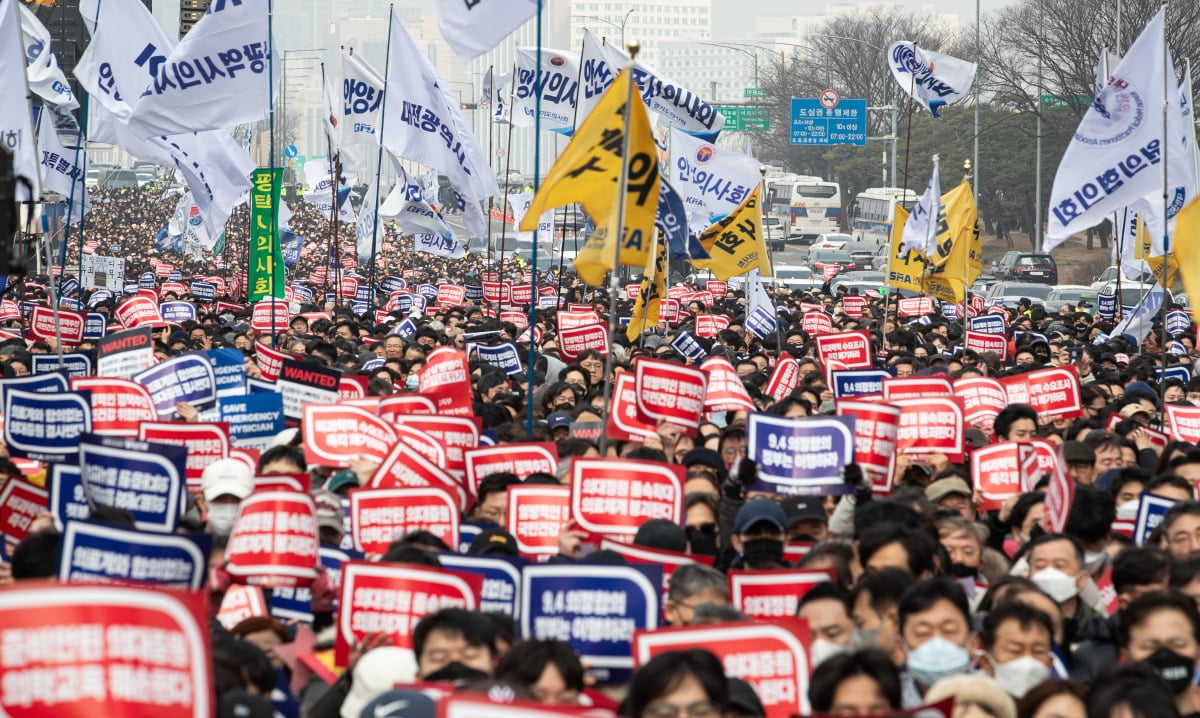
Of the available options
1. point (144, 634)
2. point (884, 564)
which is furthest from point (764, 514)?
point (144, 634)

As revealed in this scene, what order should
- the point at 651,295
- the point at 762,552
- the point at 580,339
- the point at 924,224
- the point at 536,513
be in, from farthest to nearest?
1. the point at 924,224
2. the point at 580,339
3. the point at 651,295
4. the point at 536,513
5. the point at 762,552

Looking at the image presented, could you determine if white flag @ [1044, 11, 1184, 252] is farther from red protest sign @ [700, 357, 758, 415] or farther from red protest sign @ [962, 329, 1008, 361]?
red protest sign @ [962, 329, 1008, 361]

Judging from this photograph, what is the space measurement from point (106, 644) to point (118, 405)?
22.2 feet

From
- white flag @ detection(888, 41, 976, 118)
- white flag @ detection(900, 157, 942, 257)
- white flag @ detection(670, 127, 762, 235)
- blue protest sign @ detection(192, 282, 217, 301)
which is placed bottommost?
blue protest sign @ detection(192, 282, 217, 301)

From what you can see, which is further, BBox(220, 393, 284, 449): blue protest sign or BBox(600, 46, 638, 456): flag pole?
BBox(220, 393, 284, 449): blue protest sign

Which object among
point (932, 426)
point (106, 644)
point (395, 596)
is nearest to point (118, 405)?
point (932, 426)

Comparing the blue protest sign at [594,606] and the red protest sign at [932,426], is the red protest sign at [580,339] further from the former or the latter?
the blue protest sign at [594,606]

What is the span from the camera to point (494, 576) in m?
6.92

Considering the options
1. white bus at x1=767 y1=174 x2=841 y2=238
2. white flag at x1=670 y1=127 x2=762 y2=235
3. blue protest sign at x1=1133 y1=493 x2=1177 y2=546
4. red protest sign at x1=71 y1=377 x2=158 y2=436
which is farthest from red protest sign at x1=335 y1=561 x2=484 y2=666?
white bus at x1=767 y1=174 x2=841 y2=238

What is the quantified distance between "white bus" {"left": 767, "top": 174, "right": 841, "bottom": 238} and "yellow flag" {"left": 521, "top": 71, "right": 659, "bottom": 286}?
213 feet

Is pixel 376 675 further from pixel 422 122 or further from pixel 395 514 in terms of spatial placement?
pixel 422 122

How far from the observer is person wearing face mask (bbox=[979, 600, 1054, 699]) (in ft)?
19.8

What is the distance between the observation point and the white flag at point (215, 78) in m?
18.1

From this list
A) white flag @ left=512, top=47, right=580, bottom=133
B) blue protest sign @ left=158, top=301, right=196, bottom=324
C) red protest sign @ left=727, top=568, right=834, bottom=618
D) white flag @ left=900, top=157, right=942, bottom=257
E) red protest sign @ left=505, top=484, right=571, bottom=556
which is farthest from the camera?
blue protest sign @ left=158, top=301, right=196, bottom=324
